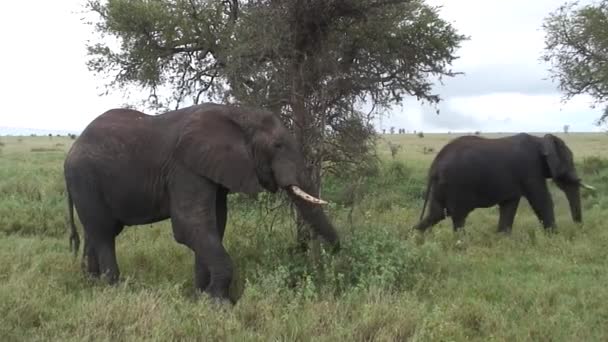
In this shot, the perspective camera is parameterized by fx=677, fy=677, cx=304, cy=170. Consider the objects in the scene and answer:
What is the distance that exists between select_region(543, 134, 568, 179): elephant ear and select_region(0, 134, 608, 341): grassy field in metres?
1.06

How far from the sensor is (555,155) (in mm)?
12047

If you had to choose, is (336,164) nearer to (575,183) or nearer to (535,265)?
(535,265)

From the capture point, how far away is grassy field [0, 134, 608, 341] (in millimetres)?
5508

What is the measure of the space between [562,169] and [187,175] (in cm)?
778

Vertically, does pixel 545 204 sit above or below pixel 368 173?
below

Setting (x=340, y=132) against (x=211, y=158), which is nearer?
(x=211, y=158)

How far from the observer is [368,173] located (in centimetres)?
923

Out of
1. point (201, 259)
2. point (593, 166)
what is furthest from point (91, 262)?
point (593, 166)

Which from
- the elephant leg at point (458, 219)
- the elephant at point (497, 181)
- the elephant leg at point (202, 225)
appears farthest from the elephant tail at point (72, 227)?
the elephant leg at point (458, 219)

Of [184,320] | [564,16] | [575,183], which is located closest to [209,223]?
[184,320]

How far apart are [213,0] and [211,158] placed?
9434 mm

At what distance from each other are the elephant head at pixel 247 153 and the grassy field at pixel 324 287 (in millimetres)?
874

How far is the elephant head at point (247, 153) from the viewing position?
6.83 meters

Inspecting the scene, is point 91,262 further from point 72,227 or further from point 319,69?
point 319,69
